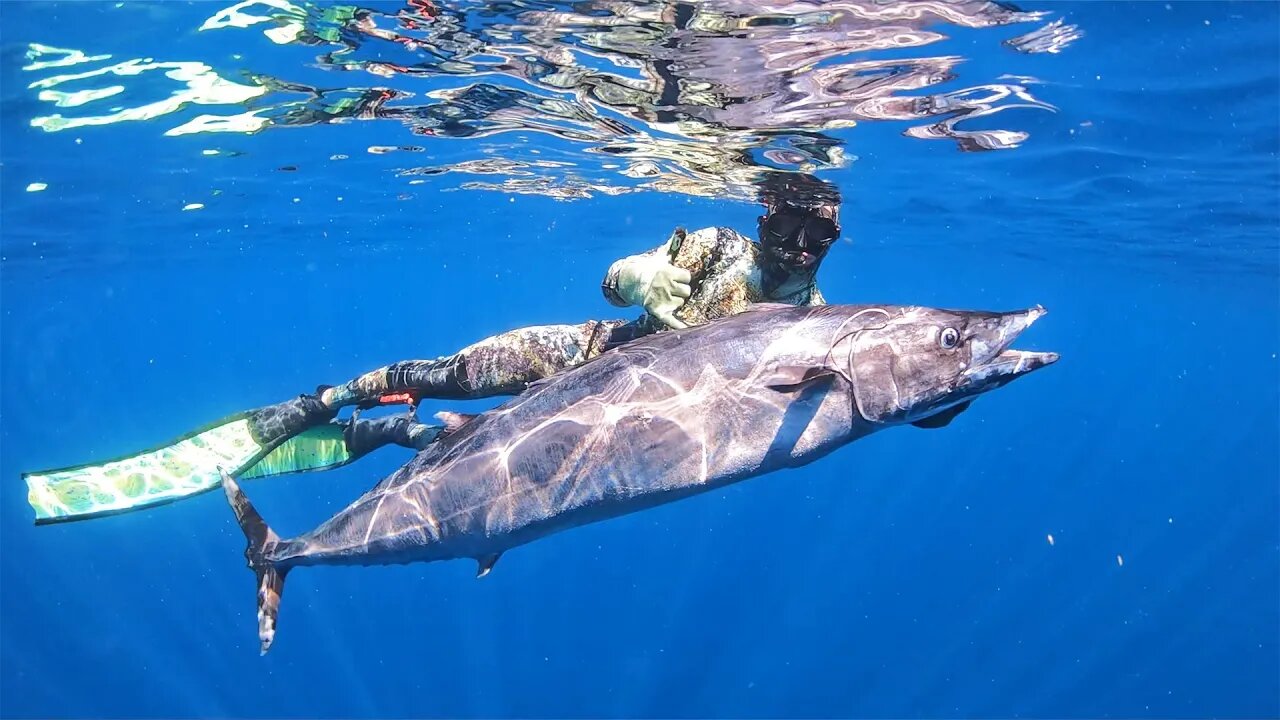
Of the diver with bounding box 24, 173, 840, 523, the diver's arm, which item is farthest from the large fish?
the diver with bounding box 24, 173, 840, 523

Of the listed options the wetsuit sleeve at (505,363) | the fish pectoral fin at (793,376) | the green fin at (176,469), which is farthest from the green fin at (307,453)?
the fish pectoral fin at (793,376)

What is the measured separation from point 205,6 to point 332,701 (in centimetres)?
1909

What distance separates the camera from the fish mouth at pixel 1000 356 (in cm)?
430

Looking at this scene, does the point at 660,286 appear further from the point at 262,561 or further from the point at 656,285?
the point at 262,561

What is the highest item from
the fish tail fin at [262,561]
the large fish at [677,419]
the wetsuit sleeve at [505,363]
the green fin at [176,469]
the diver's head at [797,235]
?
the diver's head at [797,235]

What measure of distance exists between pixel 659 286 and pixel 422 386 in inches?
123

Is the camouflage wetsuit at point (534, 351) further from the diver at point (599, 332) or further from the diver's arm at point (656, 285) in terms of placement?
the diver's arm at point (656, 285)

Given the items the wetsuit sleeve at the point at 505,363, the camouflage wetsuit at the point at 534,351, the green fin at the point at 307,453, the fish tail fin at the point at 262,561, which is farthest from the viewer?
the green fin at the point at 307,453

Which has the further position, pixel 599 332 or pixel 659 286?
pixel 599 332

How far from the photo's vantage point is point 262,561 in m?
5.87

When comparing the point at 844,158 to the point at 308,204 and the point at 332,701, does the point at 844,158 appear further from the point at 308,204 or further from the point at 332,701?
the point at 332,701

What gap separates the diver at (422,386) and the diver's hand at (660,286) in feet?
1.62

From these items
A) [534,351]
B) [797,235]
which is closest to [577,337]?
[534,351]

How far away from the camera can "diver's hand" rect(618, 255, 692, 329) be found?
555cm
